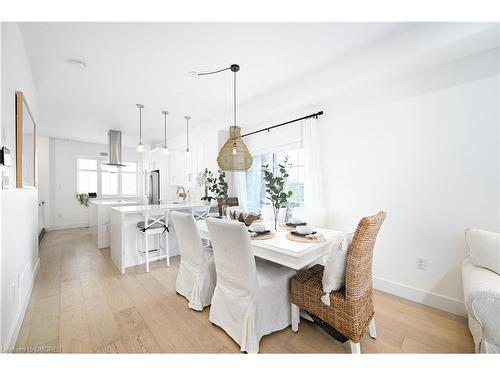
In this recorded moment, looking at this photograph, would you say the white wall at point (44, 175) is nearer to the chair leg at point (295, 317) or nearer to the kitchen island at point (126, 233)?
the kitchen island at point (126, 233)

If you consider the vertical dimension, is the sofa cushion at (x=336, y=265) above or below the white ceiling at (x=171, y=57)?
below

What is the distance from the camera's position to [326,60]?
2289 mm

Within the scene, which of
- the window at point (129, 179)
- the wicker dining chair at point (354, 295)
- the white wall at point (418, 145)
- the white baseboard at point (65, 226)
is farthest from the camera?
the window at point (129, 179)

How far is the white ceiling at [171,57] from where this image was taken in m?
1.82

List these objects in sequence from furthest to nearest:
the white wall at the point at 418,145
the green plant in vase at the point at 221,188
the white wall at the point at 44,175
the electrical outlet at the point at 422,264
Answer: the white wall at the point at 44,175
the green plant in vase at the point at 221,188
the electrical outlet at the point at 422,264
the white wall at the point at 418,145

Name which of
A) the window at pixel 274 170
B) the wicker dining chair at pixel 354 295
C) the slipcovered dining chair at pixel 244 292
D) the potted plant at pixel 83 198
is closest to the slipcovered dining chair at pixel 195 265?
the slipcovered dining chair at pixel 244 292

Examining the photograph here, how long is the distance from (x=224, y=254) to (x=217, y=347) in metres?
0.65

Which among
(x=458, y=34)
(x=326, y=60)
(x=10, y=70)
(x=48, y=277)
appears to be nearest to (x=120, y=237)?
(x=48, y=277)

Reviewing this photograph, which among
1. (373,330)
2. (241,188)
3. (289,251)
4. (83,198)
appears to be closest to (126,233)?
(241,188)

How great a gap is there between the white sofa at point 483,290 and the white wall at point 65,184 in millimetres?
8195

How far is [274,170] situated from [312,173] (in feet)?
3.03

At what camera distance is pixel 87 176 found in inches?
257

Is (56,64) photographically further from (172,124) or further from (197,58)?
(172,124)

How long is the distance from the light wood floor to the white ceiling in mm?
2510
